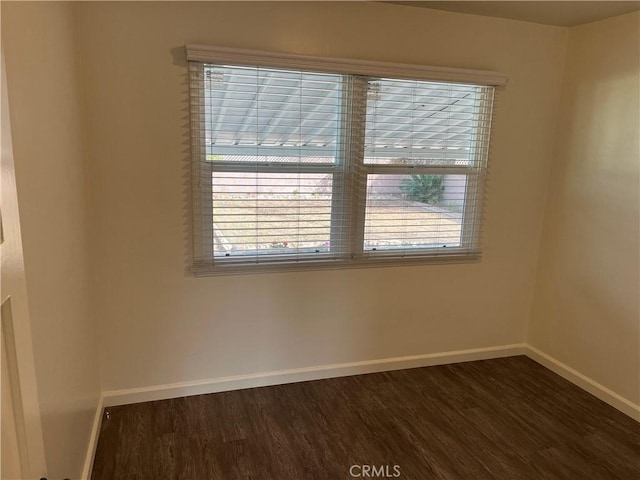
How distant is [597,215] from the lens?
9.22ft

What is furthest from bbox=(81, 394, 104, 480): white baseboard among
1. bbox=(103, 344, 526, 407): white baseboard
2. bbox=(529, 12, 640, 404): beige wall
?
bbox=(529, 12, 640, 404): beige wall

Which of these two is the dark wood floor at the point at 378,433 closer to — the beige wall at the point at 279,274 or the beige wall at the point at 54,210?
the beige wall at the point at 279,274

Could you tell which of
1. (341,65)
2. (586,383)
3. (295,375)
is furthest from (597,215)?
(295,375)

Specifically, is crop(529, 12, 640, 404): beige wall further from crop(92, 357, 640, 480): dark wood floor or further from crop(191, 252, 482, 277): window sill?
crop(191, 252, 482, 277): window sill

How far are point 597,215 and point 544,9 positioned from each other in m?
1.28

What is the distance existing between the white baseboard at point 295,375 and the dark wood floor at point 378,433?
1.8 inches

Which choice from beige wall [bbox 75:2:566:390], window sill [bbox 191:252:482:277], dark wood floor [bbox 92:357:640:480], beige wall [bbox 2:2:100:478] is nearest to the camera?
beige wall [bbox 2:2:100:478]

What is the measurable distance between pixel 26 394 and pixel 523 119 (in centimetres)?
307

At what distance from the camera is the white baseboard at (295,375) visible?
8.54 feet

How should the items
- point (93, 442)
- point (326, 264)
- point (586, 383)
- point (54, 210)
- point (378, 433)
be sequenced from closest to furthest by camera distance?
point (54, 210) → point (93, 442) → point (378, 433) → point (326, 264) → point (586, 383)

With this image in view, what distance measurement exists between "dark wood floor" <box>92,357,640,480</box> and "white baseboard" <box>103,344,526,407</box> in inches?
1.8

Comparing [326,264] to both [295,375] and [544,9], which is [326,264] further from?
[544,9]

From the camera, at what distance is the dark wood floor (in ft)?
6.98

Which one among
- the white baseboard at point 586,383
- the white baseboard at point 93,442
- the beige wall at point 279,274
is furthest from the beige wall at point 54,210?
the white baseboard at point 586,383
